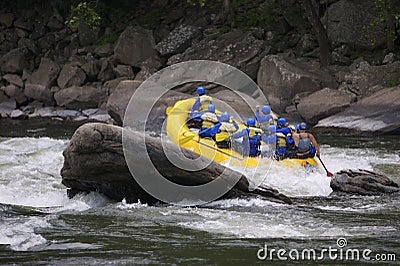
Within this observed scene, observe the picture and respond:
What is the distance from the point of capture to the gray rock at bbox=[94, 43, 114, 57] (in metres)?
24.5

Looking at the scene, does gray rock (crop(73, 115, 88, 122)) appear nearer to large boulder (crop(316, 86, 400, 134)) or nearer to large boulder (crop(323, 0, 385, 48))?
large boulder (crop(316, 86, 400, 134))

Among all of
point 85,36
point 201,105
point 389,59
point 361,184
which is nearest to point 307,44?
point 389,59

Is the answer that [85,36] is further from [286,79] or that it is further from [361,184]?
[361,184]

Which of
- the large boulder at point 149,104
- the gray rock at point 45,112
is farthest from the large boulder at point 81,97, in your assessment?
the large boulder at point 149,104

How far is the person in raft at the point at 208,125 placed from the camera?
12398 millimetres

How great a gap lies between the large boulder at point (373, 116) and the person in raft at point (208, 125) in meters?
5.16

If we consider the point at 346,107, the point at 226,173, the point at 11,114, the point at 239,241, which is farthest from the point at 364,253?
the point at 11,114

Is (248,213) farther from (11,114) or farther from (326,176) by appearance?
(11,114)

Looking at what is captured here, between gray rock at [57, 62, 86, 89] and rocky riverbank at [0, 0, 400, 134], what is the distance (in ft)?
0.10

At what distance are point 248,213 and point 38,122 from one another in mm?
13911

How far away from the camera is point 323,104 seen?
18531 mm

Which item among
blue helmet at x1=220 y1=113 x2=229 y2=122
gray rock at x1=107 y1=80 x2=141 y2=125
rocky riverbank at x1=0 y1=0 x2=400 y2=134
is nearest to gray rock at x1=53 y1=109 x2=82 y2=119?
rocky riverbank at x1=0 y1=0 x2=400 y2=134

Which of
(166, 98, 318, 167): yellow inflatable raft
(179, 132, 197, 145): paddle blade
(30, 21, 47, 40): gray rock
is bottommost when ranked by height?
(166, 98, 318, 167): yellow inflatable raft

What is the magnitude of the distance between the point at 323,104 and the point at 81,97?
7.60 meters
